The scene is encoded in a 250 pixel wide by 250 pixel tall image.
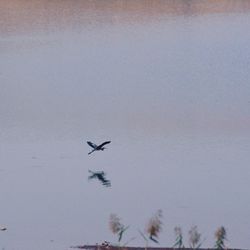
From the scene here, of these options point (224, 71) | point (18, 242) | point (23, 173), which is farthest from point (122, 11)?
point (18, 242)

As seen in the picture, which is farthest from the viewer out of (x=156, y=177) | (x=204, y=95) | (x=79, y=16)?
(x=79, y=16)

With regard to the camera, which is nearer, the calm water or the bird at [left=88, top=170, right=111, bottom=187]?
the calm water

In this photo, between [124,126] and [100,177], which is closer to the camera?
[100,177]

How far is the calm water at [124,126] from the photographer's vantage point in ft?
23.1

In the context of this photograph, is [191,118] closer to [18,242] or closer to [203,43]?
[18,242]

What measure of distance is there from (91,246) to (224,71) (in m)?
6.92

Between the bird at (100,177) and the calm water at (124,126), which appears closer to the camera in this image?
the calm water at (124,126)

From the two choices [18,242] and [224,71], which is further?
[224,71]

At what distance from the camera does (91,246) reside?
6387mm

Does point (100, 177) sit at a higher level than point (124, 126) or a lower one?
lower

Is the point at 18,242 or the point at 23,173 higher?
the point at 23,173

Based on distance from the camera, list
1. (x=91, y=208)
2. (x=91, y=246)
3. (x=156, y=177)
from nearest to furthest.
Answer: (x=91, y=246) < (x=91, y=208) < (x=156, y=177)

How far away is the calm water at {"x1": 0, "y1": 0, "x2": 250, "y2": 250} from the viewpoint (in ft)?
23.1

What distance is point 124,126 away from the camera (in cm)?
Answer: 976
